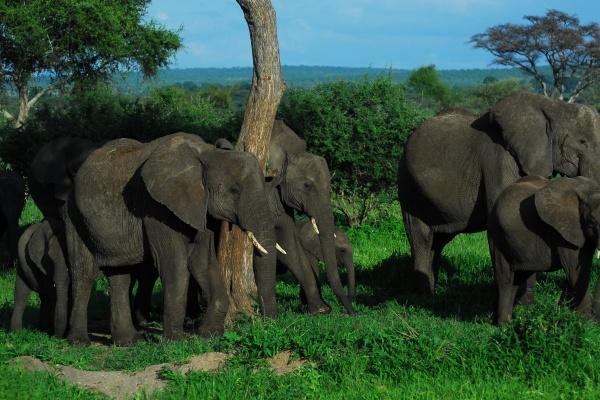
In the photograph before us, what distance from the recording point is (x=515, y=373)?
7.60 m

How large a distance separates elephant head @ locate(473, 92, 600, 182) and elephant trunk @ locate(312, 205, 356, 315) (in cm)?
191

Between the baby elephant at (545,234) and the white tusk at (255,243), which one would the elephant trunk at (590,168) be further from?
the white tusk at (255,243)

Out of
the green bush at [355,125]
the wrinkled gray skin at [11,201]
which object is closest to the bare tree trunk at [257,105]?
the wrinkled gray skin at [11,201]

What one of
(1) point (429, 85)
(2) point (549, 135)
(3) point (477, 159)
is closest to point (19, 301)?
(3) point (477, 159)

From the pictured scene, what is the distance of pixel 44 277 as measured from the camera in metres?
10.5

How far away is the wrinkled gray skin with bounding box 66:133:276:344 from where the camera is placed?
912 cm

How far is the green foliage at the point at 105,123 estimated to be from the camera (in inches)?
649

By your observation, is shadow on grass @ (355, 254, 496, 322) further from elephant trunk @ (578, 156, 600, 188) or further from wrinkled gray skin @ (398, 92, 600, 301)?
elephant trunk @ (578, 156, 600, 188)

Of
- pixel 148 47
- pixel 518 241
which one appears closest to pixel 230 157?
pixel 518 241

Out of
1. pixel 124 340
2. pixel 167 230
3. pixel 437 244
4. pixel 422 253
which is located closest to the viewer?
pixel 167 230

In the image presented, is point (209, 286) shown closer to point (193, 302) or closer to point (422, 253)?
point (193, 302)

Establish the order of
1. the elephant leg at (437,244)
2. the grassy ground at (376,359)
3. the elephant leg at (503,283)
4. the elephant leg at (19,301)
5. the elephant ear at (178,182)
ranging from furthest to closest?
the elephant leg at (437,244), the elephant leg at (19,301), the elephant leg at (503,283), the elephant ear at (178,182), the grassy ground at (376,359)

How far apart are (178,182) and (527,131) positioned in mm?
3698

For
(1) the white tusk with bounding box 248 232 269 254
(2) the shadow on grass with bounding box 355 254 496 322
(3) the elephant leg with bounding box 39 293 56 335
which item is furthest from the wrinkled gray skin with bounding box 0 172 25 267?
(1) the white tusk with bounding box 248 232 269 254
